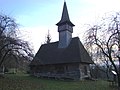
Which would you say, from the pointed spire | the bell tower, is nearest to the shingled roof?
the bell tower

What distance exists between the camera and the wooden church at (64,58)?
3491 cm

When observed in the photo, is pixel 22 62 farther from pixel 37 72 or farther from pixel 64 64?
pixel 37 72

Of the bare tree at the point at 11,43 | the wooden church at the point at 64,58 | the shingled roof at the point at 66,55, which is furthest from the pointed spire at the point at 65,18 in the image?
the bare tree at the point at 11,43

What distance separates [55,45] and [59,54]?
3864 millimetres

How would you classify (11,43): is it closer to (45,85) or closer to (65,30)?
(45,85)

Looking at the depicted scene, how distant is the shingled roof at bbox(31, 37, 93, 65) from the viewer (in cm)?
3478

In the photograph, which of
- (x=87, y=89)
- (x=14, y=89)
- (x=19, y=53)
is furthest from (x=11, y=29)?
(x=87, y=89)

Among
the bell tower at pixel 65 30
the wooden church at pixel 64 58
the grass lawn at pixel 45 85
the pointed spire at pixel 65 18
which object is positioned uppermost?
the pointed spire at pixel 65 18

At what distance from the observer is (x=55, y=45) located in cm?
4153

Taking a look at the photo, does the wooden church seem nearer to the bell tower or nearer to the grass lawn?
the bell tower

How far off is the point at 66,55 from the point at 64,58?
65cm

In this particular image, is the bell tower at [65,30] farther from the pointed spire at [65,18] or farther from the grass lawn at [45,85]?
the grass lawn at [45,85]

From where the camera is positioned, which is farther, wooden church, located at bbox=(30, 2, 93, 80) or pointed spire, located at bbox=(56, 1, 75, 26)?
pointed spire, located at bbox=(56, 1, 75, 26)

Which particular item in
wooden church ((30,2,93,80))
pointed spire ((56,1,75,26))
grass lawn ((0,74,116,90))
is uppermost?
pointed spire ((56,1,75,26))
